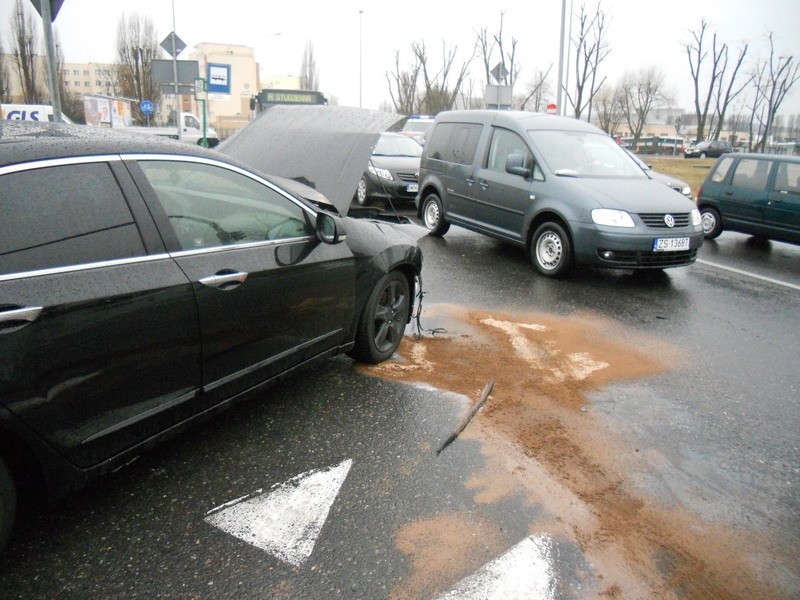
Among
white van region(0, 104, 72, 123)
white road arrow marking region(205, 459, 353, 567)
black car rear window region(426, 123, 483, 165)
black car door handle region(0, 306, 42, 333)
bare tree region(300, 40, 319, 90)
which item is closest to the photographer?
black car door handle region(0, 306, 42, 333)

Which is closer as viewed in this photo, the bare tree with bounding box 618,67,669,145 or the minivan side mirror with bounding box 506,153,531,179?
the minivan side mirror with bounding box 506,153,531,179

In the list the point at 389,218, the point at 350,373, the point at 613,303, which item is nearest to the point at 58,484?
the point at 350,373

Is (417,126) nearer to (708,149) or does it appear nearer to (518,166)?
(518,166)

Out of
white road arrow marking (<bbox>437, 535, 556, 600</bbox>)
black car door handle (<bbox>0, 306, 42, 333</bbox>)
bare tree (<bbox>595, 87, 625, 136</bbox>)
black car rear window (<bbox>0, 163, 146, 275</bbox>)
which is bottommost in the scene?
white road arrow marking (<bbox>437, 535, 556, 600</bbox>)

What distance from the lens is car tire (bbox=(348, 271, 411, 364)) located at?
4.32 m

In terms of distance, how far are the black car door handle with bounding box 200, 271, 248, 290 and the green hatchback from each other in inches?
373

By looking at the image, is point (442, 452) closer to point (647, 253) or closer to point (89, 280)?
point (89, 280)

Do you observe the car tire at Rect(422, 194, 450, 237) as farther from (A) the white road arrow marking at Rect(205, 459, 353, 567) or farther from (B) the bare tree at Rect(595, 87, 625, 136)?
(B) the bare tree at Rect(595, 87, 625, 136)

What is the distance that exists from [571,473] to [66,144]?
9.35 ft

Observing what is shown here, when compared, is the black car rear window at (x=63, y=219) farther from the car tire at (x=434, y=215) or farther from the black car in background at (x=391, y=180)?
the black car in background at (x=391, y=180)

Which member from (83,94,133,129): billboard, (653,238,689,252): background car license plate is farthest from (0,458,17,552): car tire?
(83,94,133,129): billboard

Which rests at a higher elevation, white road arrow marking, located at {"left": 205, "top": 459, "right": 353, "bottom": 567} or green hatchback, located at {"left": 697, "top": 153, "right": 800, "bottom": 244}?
green hatchback, located at {"left": 697, "top": 153, "right": 800, "bottom": 244}

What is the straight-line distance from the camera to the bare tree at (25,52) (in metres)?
41.0

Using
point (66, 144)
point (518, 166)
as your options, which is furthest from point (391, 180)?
point (66, 144)
